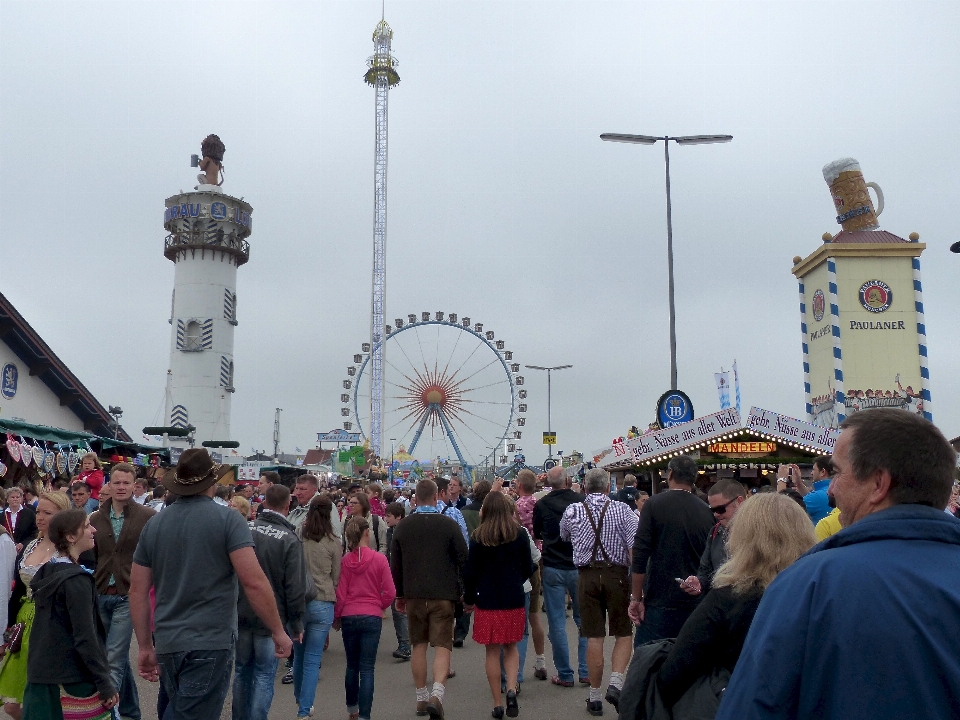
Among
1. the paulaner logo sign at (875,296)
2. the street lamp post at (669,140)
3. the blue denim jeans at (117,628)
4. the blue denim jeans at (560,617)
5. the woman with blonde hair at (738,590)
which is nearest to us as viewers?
the woman with blonde hair at (738,590)

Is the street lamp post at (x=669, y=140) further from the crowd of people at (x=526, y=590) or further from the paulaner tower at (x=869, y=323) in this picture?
the paulaner tower at (x=869, y=323)

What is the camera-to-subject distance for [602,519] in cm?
767

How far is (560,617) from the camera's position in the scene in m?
8.13

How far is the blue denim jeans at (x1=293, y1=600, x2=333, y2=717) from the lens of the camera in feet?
22.6

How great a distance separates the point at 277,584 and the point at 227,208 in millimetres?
58017

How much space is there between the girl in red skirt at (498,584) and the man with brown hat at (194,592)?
2.81 metres

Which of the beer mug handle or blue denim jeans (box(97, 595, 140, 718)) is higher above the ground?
the beer mug handle

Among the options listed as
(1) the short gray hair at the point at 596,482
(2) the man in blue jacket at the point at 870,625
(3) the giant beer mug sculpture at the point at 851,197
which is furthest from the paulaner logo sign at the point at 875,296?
(2) the man in blue jacket at the point at 870,625

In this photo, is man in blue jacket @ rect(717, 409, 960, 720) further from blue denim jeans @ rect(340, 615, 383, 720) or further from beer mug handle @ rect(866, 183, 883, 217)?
beer mug handle @ rect(866, 183, 883, 217)

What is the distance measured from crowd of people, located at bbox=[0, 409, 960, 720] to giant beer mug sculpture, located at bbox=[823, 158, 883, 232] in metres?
28.5

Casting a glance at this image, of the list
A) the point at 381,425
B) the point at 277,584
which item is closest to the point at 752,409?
the point at 277,584

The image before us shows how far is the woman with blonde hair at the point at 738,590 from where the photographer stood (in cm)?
332

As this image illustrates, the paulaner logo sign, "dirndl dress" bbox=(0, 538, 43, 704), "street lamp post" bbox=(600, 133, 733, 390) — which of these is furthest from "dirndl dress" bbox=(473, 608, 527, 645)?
the paulaner logo sign

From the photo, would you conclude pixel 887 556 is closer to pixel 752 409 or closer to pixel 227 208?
pixel 752 409
